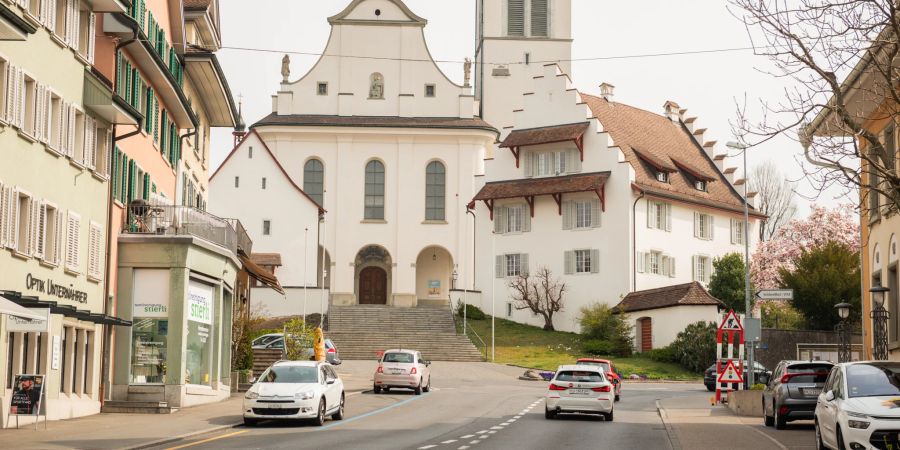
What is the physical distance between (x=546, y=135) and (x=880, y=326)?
4663cm

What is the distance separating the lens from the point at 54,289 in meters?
28.7

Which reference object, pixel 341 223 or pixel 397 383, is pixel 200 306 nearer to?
pixel 397 383

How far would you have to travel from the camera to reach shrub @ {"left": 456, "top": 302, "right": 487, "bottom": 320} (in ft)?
257

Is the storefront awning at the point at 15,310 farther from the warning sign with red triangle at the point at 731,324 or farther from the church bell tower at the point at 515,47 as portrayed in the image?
the church bell tower at the point at 515,47

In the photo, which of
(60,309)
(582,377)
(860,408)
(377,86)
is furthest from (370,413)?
(377,86)

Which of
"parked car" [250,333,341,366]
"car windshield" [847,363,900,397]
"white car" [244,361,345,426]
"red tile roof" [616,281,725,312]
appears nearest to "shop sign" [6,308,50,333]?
"white car" [244,361,345,426]

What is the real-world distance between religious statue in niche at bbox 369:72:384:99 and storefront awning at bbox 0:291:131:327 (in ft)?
185

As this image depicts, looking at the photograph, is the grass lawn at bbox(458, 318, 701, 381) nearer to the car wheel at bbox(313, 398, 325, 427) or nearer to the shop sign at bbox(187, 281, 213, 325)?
the shop sign at bbox(187, 281, 213, 325)

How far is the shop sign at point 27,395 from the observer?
24.8 m

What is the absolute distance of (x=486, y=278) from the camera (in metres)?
81.2

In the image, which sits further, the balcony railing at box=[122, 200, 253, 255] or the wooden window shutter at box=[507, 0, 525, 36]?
the wooden window shutter at box=[507, 0, 525, 36]

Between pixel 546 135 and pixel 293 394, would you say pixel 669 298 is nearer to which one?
pixel 546 135

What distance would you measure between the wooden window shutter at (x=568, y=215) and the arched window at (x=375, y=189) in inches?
547

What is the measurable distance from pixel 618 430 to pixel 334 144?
60.2 metres
